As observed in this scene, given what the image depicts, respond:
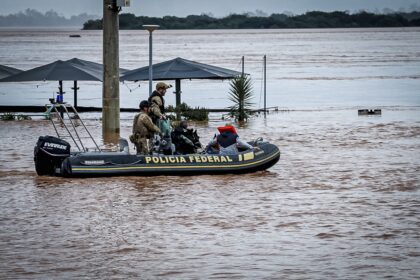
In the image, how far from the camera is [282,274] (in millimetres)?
13930

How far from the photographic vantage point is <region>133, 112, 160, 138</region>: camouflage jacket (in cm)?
2203

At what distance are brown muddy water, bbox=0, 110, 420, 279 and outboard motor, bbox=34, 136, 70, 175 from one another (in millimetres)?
347

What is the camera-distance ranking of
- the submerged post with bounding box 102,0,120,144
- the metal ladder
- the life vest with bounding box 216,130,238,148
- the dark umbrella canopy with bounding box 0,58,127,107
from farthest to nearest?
1. the dark umbrella canopy with bounding box 0,58,127,107
2. the submerged post with bounding box 102,0,120,144
3. the life vest with bounding box 216,130,238,148
4. the metal ladder

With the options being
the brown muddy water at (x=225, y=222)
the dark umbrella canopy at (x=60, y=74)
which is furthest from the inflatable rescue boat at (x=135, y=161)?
the dark umbrella canopy at (x=60, y=74)

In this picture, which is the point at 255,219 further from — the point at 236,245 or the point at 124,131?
the point at 124,131

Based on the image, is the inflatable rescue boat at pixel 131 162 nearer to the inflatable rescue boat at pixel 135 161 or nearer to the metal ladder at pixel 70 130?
the inflatable rescue boat at pixel 135 161

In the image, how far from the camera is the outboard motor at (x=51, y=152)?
21.2 m

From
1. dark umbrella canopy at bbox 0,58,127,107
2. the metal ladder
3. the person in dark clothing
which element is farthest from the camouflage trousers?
dark umbrella canopy at bbox 0,58,127,107

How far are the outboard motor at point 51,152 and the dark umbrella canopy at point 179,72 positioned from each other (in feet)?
40.2

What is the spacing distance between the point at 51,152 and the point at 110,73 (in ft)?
27.8

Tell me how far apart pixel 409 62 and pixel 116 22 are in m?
78.1

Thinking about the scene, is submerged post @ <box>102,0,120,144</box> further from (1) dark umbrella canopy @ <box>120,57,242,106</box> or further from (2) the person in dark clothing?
(2) the person in dark clothing

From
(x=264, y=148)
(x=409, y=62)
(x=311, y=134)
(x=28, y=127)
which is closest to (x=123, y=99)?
(x=28, y=127)

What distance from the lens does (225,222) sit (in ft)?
56.8
